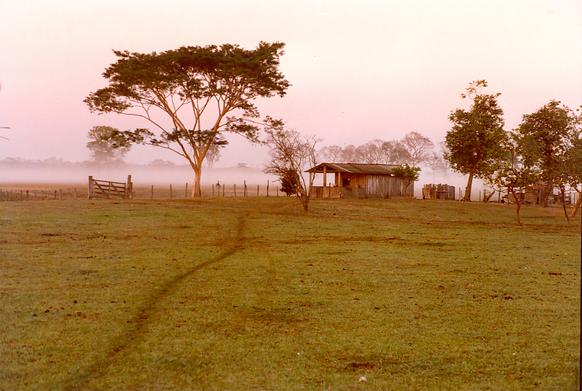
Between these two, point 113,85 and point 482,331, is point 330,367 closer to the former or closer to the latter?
point 482,331

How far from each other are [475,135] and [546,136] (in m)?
8.18

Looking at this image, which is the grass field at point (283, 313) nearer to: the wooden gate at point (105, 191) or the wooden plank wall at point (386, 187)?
the wooden gate at point (105, 191)

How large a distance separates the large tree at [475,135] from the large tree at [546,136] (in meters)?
4.25

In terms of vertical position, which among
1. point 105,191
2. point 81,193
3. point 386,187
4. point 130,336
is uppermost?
point 386,187

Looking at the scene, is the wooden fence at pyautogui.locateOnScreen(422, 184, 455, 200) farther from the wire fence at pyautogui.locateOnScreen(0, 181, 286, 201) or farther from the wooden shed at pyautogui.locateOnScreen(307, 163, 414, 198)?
the wire fence at pyautogui.locateOnScreen(0, 181, 286, 201)

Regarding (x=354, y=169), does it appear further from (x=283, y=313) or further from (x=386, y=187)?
(x=283, y=313)

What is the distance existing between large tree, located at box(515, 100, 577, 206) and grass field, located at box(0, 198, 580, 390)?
3646cm

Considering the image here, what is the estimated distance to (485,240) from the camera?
79.3 ft

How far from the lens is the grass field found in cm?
798

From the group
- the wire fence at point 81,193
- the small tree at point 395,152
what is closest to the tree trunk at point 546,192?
the wire fence at point 81,193

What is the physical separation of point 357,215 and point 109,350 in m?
29.4

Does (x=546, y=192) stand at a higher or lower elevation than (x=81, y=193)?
higher

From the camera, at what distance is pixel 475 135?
62125 millimetres

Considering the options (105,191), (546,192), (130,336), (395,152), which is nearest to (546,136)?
(546,192)
